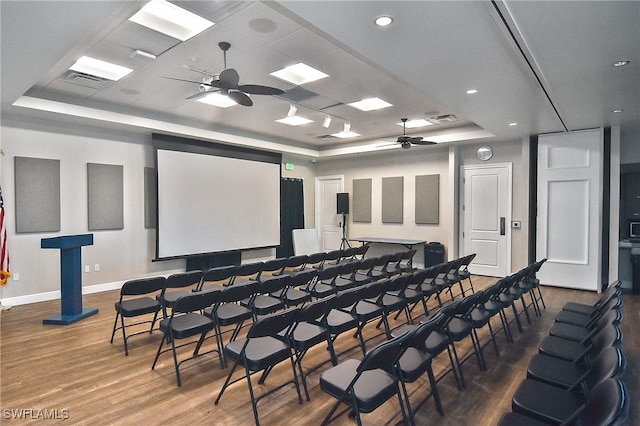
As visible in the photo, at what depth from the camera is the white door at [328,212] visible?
10.2 meters

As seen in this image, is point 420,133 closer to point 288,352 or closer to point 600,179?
point 600,179

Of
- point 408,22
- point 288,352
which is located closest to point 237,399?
point 288,352

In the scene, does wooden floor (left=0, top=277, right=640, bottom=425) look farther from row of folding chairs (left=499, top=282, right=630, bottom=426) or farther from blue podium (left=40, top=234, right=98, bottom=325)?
row of folding chairs (left=499, top=282, right=630, bottom=426)

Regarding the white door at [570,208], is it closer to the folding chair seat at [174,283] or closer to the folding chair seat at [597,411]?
the folding chair seat at [597,411]

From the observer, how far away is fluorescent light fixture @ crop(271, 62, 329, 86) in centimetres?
439

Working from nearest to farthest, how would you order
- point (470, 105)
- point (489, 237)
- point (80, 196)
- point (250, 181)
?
point (470, 105), point (80, 196), point (489, 237), point (250, 181)

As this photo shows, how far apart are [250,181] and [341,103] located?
3.31m

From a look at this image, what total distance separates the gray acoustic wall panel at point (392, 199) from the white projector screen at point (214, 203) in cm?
283

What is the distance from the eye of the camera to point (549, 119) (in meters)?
5.54

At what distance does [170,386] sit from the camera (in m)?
2.85

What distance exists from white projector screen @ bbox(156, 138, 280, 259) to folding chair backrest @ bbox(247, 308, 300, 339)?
192 inches

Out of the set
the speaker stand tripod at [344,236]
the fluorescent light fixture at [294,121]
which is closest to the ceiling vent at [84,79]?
the fluorescent light fixture at [294,121]

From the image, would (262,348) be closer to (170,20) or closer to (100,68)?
(170,20)

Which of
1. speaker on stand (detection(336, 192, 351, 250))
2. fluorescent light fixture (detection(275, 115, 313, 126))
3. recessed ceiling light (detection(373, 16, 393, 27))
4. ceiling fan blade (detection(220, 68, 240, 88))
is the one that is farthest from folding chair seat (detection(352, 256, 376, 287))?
speaker on stand (detection(336, 192, 351, 250))
